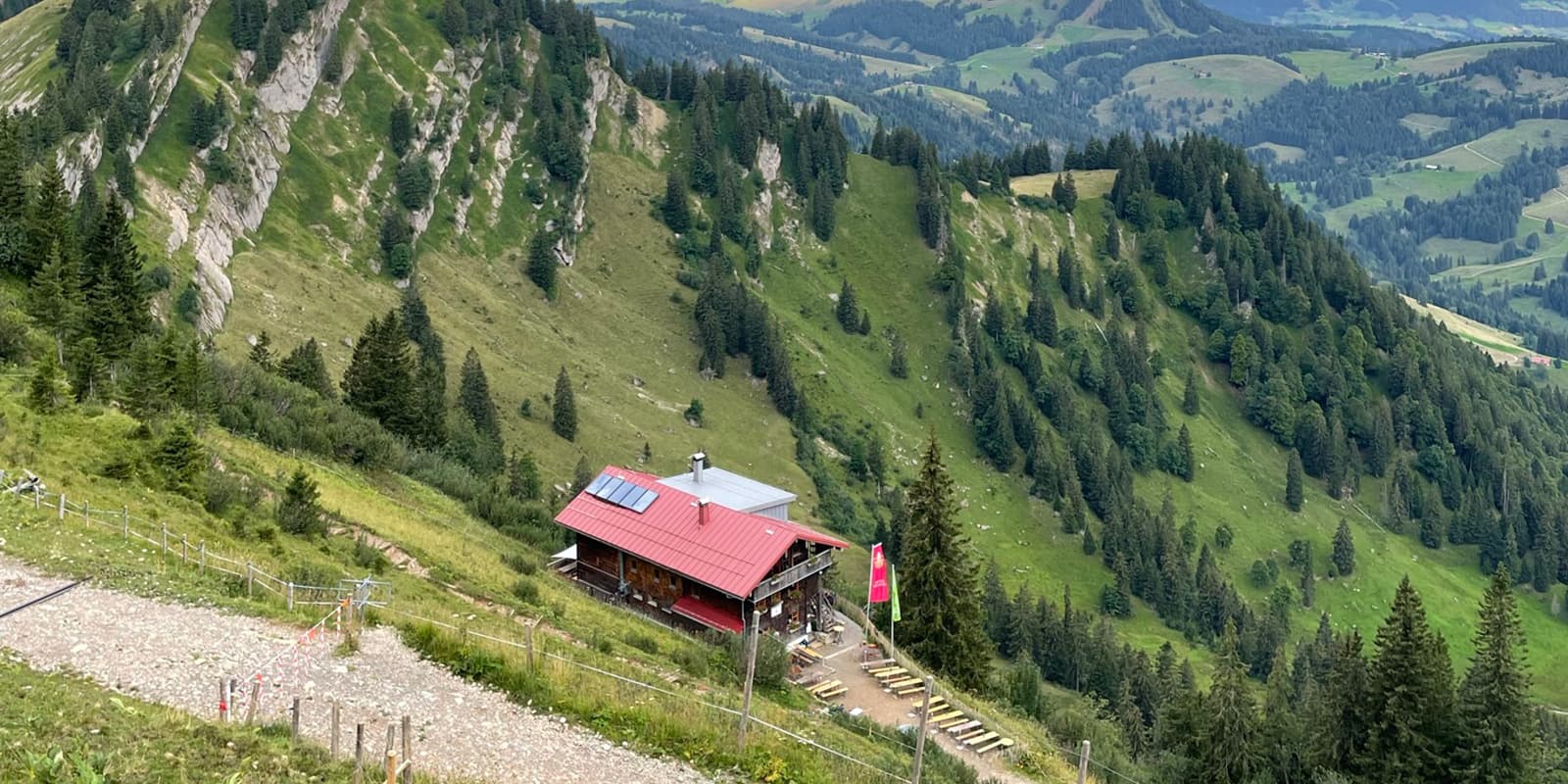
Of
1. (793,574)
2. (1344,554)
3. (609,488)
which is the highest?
(609,488)

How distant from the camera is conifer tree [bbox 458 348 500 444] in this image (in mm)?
114812

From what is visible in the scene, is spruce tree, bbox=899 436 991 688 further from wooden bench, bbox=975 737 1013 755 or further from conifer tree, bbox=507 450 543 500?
conifer tree, bbox=507 450 543 500

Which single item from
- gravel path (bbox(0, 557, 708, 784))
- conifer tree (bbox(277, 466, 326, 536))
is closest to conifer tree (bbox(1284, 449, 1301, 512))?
conifer tree (bbox(277, 466, 326, 536))

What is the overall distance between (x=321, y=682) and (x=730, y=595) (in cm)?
2993

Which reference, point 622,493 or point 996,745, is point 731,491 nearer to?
point 622,493

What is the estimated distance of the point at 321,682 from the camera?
31141 millimetres

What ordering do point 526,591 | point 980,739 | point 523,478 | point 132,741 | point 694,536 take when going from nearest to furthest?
point 132,741
point 980,739
point 526,591
point 694,536
point 523,478

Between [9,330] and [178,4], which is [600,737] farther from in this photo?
[178,4]

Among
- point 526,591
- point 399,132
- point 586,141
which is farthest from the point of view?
point 586,141

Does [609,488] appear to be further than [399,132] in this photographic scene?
No

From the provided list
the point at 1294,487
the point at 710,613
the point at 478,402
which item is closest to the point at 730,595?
the point at 710,613

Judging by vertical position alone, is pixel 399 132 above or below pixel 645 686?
above

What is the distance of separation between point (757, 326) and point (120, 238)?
9525cm

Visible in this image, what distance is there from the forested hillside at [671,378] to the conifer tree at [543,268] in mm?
381
